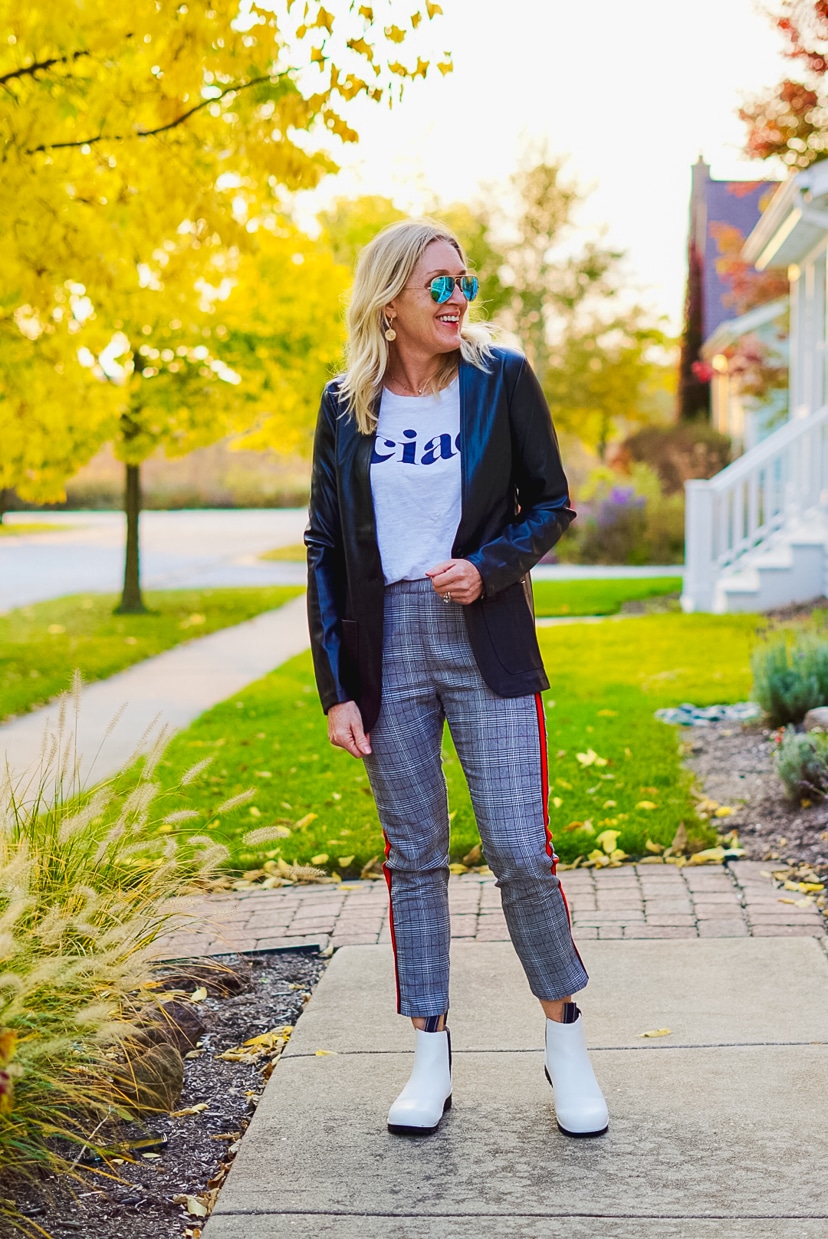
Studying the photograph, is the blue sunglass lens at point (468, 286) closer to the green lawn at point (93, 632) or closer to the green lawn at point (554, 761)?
the green lawn at point (554, 761)

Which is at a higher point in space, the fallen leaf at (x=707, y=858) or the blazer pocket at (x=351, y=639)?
the blazer pocket at (x=351, y=639)

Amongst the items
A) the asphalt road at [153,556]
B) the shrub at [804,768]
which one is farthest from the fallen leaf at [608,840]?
the asphalt road at [153,556]

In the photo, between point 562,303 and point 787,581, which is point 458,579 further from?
point 562,303

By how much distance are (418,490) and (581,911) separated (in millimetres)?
2101

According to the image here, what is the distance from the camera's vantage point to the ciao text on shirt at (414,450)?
2.85 m

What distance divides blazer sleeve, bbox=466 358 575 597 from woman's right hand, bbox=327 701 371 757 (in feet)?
1.29

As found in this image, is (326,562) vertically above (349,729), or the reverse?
(326,562)

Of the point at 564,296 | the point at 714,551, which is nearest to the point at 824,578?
the point at 714,551

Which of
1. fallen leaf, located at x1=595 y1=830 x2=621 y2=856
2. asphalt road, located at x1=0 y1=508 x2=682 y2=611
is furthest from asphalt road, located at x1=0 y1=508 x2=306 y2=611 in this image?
fallen leaf, located at x1=595 y1=830 x2=621 y2=856

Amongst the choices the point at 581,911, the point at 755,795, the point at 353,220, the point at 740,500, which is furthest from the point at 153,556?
the point at 581,911

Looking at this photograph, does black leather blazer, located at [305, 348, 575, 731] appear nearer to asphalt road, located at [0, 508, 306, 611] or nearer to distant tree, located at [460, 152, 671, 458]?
asphalt road, located at [0, 508, 306, 611]

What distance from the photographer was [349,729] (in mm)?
2863

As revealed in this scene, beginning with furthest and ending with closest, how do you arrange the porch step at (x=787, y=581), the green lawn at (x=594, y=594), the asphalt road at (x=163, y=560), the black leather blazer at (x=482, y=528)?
1. the asphalt road at (x=163, y=560)
2. the green lawn at (x=594, y=594)
3. the porch step at (x=787, y=581)
4. the black leather blazer at (x=482, y=528)

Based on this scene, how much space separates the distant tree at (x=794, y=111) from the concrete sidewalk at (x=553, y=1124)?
1085 cm
